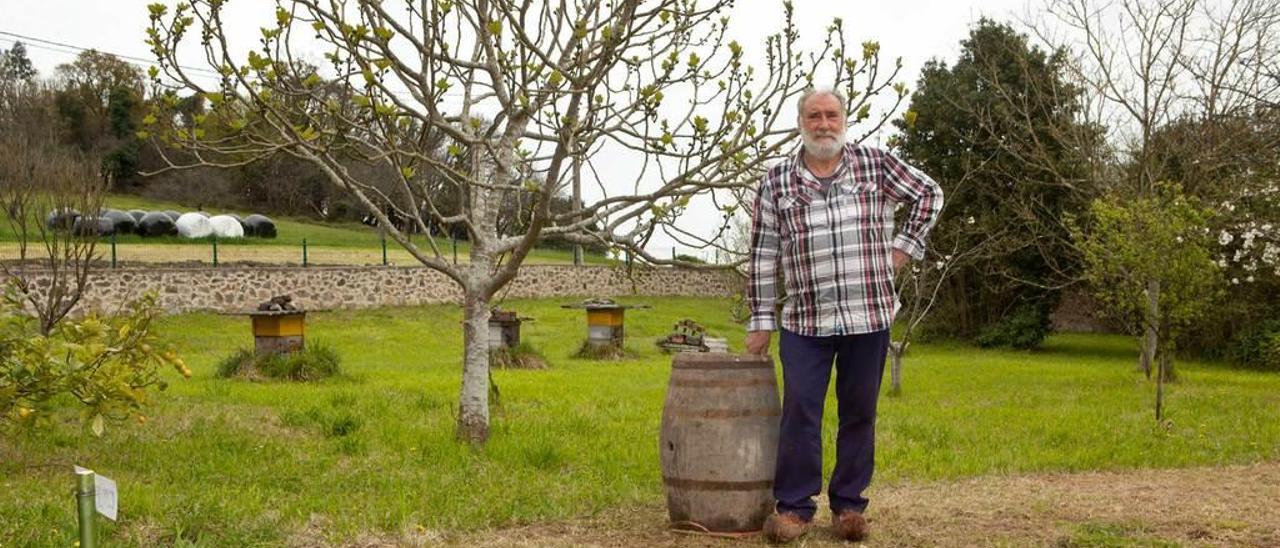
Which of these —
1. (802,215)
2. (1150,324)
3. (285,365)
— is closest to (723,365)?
(802,215)

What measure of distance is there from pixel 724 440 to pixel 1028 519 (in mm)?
1537

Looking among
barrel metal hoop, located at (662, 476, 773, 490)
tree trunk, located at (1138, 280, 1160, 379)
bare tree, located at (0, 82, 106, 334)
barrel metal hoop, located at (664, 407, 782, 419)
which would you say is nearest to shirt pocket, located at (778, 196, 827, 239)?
barrel metal hoop, located at (664, 407, 782, 419)

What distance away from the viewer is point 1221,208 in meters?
13.7

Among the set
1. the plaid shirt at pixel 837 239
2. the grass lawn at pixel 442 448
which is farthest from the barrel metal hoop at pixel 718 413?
the grass lawn at pixel 442 448

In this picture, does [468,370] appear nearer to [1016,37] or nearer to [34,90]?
[1016,37]

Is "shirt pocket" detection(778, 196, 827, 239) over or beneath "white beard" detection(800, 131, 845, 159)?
beneath

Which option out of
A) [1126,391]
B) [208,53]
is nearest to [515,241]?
[208,53]

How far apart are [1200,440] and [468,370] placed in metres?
5.22

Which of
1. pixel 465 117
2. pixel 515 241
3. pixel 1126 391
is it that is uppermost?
pixel 465 117

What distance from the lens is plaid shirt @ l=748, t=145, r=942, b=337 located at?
14.0ft

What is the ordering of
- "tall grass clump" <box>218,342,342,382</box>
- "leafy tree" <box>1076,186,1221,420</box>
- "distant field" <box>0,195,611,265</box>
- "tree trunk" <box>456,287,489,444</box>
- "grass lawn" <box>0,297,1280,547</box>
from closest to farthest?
1. "grass lawn" <box>0,297,1280,547</box>
2. "tree trunk" <box>456,287,489,444</box>
3. "leafy tree" <box>1076,186,1221,420</box>
4. "tall grass clump" <box>218,342,342,382</box>
5. "distant field" <box>0,195,611,265</box>

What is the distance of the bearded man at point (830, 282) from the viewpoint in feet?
14.0

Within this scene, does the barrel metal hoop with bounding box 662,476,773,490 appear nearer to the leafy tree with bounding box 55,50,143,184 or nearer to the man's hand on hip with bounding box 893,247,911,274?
the man's hand on hip with bounding box 893,247,911,274

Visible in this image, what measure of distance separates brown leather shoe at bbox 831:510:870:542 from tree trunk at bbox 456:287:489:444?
2678 mm
